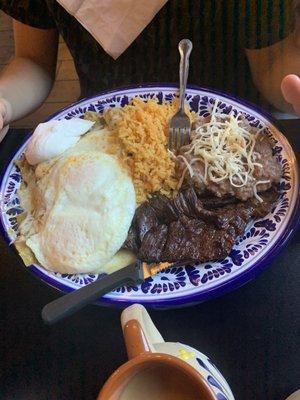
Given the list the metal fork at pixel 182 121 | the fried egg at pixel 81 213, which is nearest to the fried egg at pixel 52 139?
the fried egg at pixel 81 213

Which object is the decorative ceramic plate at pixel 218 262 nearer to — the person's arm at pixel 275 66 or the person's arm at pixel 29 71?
the person's arm at pixel 275 66

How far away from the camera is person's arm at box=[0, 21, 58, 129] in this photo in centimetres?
125

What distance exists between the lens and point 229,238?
A: 0.89 meters

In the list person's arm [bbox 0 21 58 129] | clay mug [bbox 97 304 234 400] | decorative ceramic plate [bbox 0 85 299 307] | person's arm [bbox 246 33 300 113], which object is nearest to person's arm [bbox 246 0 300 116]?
person's arm [bbox 246 33 300 113]

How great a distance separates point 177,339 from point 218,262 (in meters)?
0.15

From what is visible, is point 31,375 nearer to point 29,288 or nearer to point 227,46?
point 29,288

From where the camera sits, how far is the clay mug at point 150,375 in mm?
544

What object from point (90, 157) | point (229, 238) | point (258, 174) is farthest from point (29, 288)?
point (258, 174)

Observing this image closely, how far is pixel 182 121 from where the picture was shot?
1070 millimetres

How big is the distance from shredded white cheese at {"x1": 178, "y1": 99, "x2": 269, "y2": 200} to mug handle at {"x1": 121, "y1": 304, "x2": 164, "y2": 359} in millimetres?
415

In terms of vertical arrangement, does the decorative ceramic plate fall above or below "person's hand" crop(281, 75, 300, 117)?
below

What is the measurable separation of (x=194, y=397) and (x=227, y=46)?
0.87 meters

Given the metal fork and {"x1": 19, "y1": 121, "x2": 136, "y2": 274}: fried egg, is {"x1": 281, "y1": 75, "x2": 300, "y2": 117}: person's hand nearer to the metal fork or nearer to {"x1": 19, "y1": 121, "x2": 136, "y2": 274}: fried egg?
the metal fork

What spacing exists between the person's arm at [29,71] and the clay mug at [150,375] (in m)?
0.79
